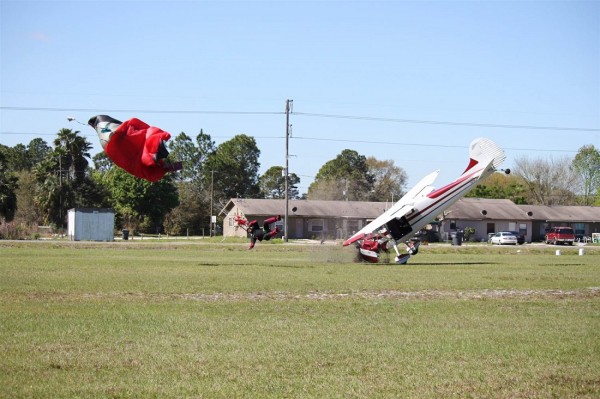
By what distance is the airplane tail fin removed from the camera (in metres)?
44.7

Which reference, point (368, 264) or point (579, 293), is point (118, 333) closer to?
point (579, 293)

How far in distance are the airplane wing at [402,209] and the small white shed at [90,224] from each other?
3903 cm

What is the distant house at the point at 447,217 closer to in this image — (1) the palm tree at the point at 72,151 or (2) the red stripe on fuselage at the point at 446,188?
(1) the palm tree at the point at 72,151

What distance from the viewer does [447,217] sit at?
98.8m

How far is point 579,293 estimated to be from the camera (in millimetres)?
26422

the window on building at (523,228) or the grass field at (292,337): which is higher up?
the window on building at (523,228)

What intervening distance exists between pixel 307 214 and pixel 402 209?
2177 inches

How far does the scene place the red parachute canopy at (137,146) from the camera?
68.4 ft

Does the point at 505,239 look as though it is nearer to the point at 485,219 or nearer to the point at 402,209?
the point at 485,219

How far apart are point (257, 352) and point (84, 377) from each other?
3387 millimetres

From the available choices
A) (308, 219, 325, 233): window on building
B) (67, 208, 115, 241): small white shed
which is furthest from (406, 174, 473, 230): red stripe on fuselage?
(308, 219, 325, 233): window on building

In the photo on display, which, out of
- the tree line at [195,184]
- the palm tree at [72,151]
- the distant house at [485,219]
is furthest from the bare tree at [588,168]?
the palm tree at [72,151]

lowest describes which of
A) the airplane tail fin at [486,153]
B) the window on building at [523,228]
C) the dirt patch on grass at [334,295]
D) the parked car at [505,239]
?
the dirt patch on grass at [334,295]

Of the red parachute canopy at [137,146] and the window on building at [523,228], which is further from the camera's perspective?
the window on building at [523,228]
